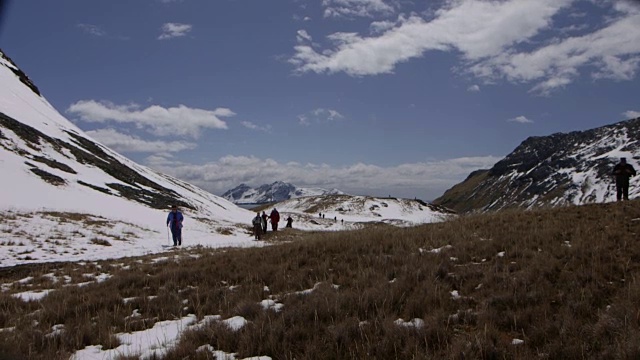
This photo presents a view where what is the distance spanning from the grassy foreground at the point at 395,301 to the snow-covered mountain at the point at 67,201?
10.6 m

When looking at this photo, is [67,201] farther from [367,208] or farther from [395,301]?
[367,208]

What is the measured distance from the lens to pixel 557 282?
6.79m

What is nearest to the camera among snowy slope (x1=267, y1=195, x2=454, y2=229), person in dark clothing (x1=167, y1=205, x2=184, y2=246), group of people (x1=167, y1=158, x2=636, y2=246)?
group of people (x1=167, y1=158, x2=636, y2=246)

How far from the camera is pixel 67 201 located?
34.7m

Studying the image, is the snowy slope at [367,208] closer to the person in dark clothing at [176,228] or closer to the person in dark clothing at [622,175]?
the person in dark clothing at [176,228]

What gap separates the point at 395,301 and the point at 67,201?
35.9 metres

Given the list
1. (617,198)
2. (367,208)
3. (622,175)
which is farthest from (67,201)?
(367,208)

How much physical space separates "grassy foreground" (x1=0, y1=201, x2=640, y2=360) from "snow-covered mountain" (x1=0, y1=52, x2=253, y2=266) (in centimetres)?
1057

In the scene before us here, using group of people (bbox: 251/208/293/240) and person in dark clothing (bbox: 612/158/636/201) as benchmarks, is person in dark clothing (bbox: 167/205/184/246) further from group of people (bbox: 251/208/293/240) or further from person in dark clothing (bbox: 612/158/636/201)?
person in dark clothing (bbox: 612/158/636/201)

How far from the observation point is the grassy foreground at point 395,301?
5.03 m

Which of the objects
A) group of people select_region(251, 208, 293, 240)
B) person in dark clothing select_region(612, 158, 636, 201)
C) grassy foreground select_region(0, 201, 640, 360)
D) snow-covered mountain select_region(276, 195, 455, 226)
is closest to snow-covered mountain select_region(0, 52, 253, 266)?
group of people select_region(251, 208, 293, 240)

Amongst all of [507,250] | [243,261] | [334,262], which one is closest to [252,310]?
[334,262]

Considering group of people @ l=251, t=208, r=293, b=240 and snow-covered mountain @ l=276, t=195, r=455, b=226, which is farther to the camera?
snow-covered mountain @ l=276, t=195, r=455, b=226

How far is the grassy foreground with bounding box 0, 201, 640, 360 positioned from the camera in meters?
5.03
